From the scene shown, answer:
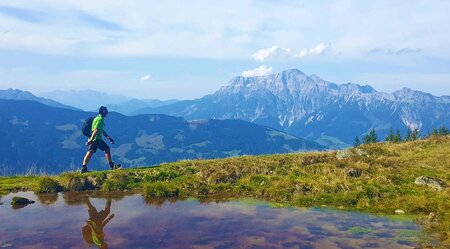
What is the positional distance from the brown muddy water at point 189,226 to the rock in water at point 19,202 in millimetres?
361

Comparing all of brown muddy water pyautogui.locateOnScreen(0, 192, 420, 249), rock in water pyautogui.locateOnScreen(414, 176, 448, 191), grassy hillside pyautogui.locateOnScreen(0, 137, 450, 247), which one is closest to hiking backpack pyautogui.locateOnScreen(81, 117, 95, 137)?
grassy hillside pyautogui.locateOnScreen(0, 137, 450, 247)

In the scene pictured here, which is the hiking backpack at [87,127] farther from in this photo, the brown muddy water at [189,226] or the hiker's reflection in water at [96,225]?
the hiker's reflection in water at [96,225]

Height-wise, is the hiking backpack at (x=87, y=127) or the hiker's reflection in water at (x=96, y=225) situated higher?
the hiking backpack at (x=87, y=127)

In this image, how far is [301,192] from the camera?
1791 cm

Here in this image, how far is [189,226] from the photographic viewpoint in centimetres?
1368

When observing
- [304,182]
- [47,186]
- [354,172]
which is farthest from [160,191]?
[354,172]

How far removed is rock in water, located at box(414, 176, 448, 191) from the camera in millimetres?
17922

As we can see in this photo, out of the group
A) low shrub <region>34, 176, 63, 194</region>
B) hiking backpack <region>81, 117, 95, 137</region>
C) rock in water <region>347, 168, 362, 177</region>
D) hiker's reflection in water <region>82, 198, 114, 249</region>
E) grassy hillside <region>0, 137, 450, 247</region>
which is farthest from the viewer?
hiking backpack <region>81, 117, 95, 137</region>

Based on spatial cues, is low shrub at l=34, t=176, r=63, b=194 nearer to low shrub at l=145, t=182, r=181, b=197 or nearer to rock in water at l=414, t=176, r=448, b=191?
low shrub at l=145, t=182, r=181, b=197

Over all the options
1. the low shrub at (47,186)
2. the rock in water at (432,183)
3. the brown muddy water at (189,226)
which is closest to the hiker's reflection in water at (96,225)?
the brown muddy water at (189,226)

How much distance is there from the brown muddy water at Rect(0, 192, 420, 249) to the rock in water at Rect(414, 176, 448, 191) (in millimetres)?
4875

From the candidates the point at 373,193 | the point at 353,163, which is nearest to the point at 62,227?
the point at 373,193

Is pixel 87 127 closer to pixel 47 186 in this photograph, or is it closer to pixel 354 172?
pixel 47 186

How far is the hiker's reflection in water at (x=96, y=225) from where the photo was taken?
1180 cm
